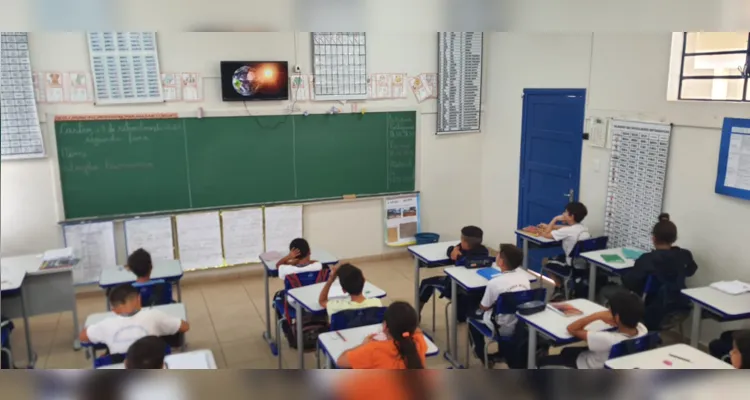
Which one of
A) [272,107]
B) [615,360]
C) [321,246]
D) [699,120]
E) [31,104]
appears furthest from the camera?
[321,246]

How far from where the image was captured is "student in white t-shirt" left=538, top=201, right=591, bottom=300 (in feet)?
17.0

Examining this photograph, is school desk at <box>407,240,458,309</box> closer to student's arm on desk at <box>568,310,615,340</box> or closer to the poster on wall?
student's arm on desk at <box>568,310,615,340</box>

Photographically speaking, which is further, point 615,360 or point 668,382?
point 615,360

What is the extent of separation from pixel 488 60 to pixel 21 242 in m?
5.51

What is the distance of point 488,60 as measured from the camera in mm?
7023

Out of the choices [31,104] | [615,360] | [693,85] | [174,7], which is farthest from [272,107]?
[174,7]

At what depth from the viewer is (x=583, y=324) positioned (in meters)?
3.22

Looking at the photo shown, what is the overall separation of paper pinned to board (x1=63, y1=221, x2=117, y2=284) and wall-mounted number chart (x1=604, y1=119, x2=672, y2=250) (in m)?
4.96

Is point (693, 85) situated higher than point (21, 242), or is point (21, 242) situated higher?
point (693, 85)

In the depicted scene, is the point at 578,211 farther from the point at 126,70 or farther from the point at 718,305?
the point at 126,70

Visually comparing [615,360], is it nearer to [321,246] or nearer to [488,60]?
[321,246]

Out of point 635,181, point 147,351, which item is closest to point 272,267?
point 147,351

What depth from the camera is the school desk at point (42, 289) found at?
4488 millimetres

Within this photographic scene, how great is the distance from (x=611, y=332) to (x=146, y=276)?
319 centimetres
